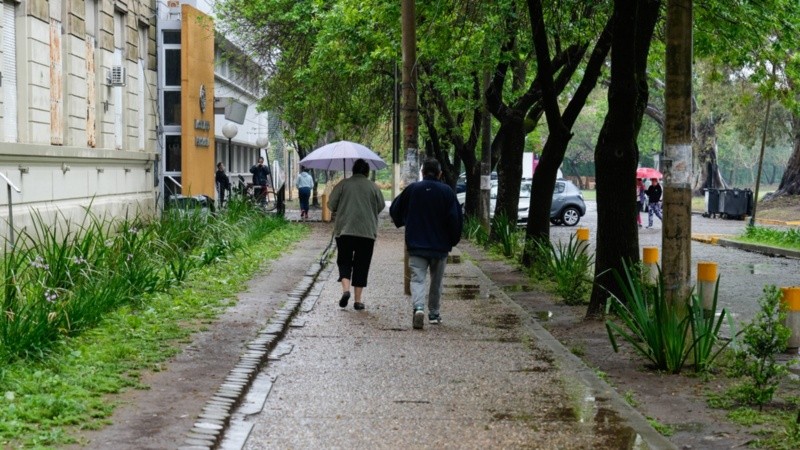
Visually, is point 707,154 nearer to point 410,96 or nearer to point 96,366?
point 410,96

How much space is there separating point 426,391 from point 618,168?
15.2 feet

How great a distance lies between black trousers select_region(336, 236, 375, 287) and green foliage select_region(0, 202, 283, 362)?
2.01m

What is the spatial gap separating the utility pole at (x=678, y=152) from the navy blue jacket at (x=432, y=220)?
274cm

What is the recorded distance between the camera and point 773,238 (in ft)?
89.3

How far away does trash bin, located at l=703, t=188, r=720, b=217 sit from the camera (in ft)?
→ 151

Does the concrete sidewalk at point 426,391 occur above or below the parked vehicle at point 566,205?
below

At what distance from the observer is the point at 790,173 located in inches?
1967

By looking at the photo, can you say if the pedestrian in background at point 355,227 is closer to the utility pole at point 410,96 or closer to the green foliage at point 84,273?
the green foliage at point 84,273

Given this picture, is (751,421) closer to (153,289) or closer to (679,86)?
(679,86)

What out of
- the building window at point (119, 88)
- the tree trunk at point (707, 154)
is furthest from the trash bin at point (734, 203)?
the building window at point (119, 88)

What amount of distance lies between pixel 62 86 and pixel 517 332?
45.6ft

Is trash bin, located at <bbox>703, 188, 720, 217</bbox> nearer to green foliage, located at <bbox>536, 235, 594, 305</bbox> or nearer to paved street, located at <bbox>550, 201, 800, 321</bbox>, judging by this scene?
paved street, located at <bbox>550, 201, 800, 321</bbox>

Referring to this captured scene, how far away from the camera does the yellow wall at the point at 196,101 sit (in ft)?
107

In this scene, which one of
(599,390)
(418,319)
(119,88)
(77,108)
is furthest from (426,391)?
(119,88)
